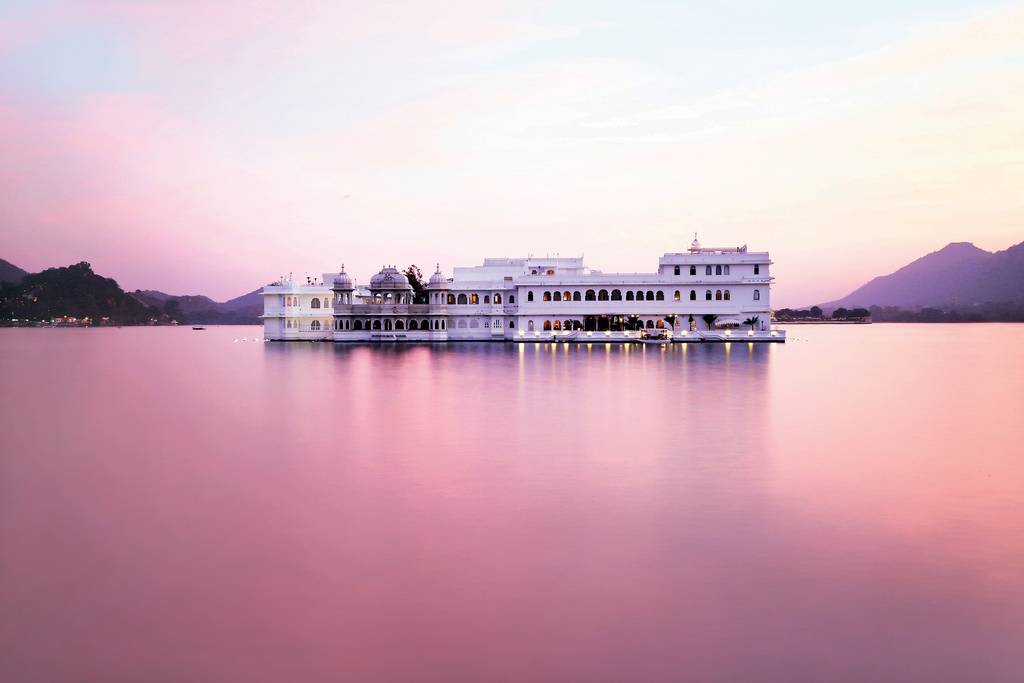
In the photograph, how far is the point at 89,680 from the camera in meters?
6.99

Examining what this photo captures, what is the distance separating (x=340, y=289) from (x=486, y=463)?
A: 197 feet

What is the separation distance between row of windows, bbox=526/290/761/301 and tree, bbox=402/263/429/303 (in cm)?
1346

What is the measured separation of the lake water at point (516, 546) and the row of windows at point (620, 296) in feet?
149

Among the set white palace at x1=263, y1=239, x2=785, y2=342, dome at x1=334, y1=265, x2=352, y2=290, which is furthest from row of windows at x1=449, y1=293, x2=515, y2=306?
dome at x1=334, y1=265, x2=352, y2=290

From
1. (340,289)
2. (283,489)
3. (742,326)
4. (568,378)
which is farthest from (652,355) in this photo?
(283,489)

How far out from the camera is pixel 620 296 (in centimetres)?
7019

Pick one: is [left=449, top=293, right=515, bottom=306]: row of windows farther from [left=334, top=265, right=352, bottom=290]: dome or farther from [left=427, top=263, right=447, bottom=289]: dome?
[left=334, top=265, right=352, bottom=290]: dome

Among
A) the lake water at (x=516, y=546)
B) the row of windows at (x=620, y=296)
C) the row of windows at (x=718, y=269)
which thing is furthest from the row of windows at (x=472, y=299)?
the lake water at (x=516, y=546)

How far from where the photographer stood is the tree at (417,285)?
261 feet

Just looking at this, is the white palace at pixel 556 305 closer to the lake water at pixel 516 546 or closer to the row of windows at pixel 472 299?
the row of windows at pixel 472 299

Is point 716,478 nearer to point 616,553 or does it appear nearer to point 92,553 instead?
point 616,553

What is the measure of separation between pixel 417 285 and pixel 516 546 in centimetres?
7220

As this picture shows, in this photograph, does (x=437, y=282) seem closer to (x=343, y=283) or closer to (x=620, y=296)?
(x=343, y=283)

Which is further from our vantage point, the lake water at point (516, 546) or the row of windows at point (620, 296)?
the row of windows at point (620, 296)
